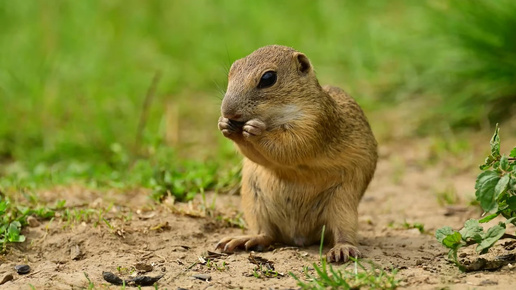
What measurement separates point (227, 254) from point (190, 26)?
6607 mm

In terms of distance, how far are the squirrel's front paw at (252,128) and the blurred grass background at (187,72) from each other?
1315 millimetres

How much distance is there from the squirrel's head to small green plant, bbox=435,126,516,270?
1128 millimetres

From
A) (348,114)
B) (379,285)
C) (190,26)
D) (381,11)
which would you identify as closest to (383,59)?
(381,11)

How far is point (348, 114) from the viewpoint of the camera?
4750 mm

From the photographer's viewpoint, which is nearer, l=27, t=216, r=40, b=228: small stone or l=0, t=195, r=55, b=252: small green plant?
l=0, t=195, r=55, b=252: small green plant

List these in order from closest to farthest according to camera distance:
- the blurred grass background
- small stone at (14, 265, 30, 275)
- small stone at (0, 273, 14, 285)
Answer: small stone at (0, 273, 14, 285) → small stone at (14, 265, 30, 275) → the blurred grass background

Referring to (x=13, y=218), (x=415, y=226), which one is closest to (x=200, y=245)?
(x=13, y=218)

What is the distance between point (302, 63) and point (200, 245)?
1.25 m

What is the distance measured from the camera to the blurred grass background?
6.84m

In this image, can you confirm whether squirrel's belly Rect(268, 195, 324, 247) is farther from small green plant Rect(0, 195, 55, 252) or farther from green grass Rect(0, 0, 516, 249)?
small green plant Rect(0, 195, 55, 252)

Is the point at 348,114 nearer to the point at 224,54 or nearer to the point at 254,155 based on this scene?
the point at 254,155

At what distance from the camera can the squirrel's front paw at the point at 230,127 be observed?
13.7 feet

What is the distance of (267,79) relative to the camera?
4352 millimetres

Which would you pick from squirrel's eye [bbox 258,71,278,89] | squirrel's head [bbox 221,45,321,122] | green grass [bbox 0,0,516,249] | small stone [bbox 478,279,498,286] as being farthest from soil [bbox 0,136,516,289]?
squirrel's eye [bbox 258,71,278,89]
